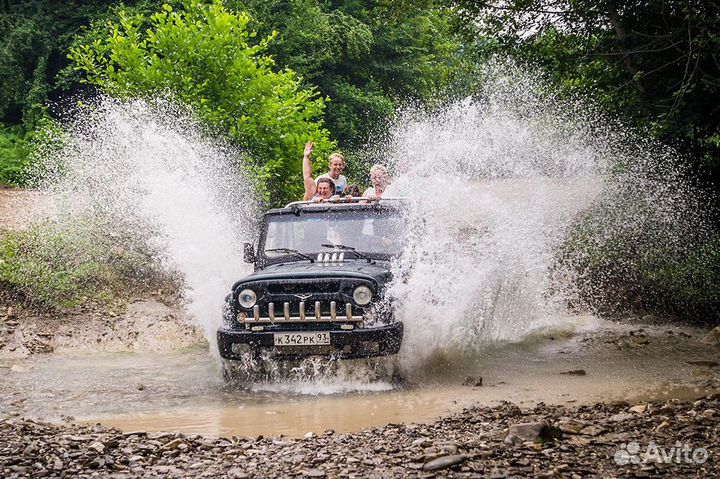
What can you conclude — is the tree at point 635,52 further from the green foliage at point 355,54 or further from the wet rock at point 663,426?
the green foliage at point 355,54

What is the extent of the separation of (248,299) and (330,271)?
32.8 inches

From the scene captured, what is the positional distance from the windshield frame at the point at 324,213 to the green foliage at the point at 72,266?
13.0 ft

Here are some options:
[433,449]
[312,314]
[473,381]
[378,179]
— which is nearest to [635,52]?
[378,179]

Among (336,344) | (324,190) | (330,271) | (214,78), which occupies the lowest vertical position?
(336,344)

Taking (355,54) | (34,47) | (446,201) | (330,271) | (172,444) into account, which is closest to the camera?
(172,444)

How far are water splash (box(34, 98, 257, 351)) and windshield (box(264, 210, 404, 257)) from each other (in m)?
3.01

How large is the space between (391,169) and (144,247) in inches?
360

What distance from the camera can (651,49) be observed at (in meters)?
10.8

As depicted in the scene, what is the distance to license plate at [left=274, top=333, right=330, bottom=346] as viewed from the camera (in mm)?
8250

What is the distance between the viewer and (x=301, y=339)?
8.30 metres

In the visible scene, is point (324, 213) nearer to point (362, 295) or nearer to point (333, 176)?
point (333, 176)

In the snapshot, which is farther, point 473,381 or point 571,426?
point 473,381

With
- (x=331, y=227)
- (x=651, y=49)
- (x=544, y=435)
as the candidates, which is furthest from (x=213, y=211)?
(x=544, y=435)

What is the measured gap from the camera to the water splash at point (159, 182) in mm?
13312
